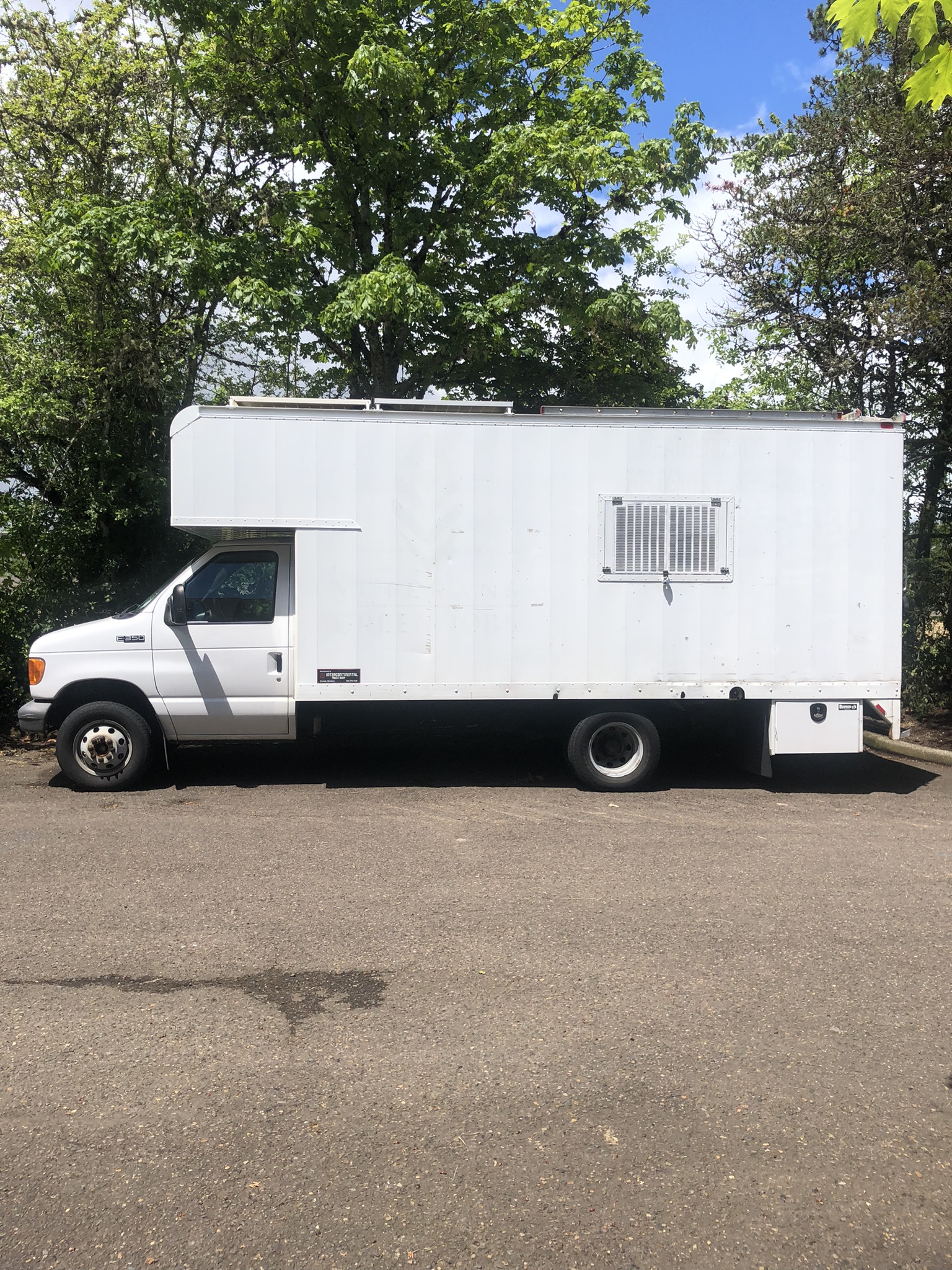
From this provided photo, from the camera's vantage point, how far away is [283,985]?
180 inches

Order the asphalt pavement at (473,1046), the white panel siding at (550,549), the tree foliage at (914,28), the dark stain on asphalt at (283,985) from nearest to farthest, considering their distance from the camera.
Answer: the asphalt pavement at (473,1046) < the tree foliage at (914,28) < the dark stain on asphalt at (283,985) < the white panel siding at (550,549)

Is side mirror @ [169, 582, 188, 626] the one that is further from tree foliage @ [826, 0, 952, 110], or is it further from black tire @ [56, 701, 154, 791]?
tree foliage @ [826, 0, 952, 110]

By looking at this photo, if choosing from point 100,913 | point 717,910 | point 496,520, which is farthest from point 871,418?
point 100,913

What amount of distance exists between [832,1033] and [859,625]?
5.24 metres

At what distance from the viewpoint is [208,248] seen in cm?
1155

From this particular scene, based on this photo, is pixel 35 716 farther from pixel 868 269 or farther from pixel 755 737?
pixel 868 269

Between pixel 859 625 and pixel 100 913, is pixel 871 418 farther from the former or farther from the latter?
pixel 100 913

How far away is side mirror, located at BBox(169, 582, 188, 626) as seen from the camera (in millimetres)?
8664

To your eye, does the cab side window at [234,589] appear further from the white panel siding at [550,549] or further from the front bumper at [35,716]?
the front bumper at [35,716]

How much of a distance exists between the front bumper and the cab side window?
1.45m

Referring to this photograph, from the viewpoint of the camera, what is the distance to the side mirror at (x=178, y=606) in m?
8.66

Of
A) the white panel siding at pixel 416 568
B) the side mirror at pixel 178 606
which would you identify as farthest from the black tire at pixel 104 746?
the white panel siding at pixel 416 568

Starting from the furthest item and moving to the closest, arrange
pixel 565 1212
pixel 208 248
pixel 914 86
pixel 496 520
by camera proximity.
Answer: pixel 208 248
pixel 496 520
pixel 914 86
pixel 565 1212

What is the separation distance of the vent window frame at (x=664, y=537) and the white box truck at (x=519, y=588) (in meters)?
0.02
